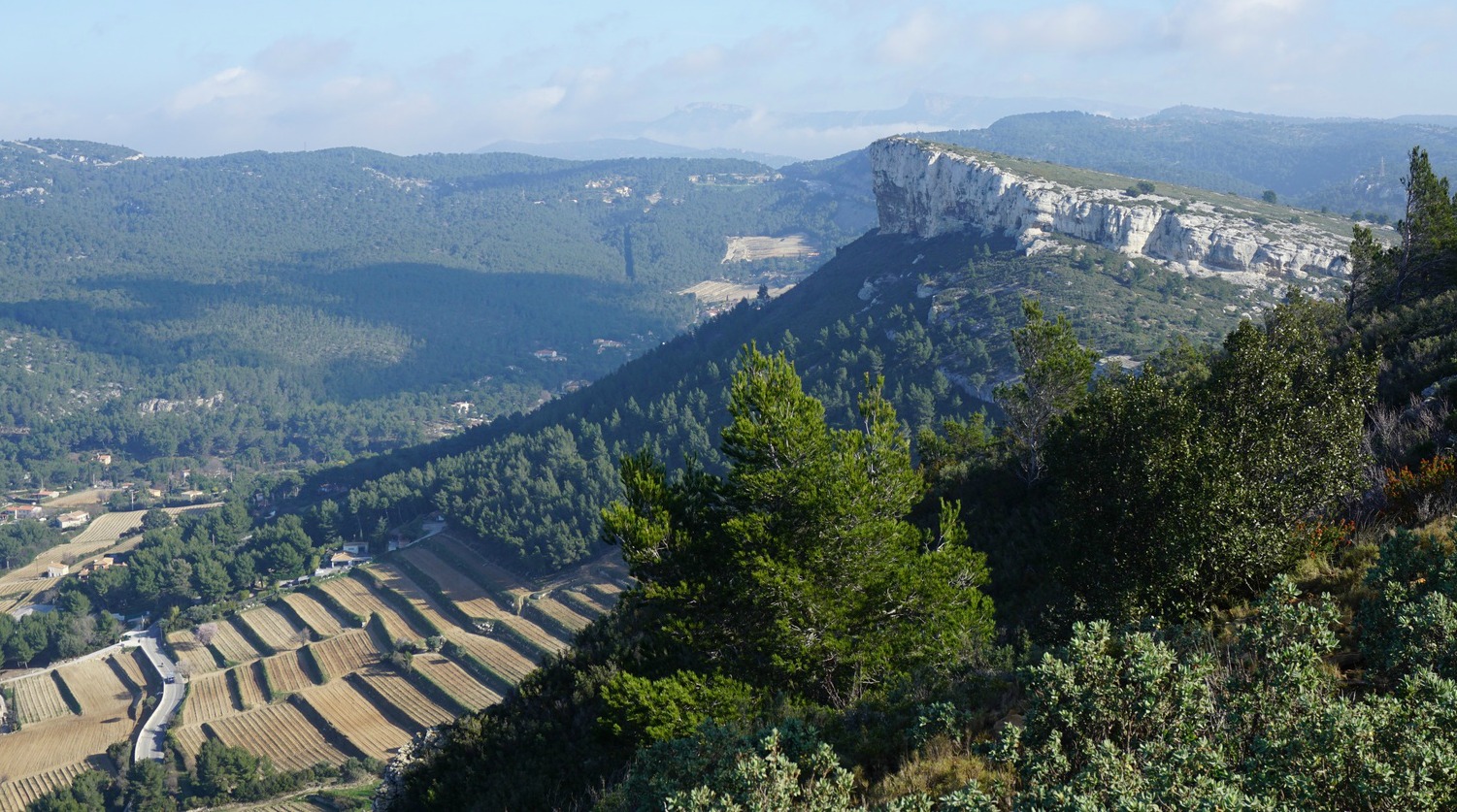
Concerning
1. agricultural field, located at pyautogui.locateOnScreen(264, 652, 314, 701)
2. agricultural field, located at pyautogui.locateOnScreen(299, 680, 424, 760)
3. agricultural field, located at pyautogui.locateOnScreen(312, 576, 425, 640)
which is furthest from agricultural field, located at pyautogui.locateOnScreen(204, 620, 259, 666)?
agricultural field, located at pyautogui.locateOnScreen(299, 680, 424, 760)

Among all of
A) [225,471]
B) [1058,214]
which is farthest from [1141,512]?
[225,471]

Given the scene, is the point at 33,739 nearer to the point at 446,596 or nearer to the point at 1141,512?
the point at 446,596

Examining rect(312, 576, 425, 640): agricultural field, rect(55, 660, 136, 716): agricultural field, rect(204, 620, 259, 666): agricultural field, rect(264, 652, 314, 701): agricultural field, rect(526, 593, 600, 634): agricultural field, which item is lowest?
rect(55, 660, 136, 716): agricultural field

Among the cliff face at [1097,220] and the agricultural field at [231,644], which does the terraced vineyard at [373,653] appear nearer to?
the agricultural field at [231,644]

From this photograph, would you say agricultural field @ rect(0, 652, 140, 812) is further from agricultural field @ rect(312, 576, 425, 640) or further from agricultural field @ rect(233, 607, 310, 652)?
agricultural field @ rect(312, 576, 425, 640)

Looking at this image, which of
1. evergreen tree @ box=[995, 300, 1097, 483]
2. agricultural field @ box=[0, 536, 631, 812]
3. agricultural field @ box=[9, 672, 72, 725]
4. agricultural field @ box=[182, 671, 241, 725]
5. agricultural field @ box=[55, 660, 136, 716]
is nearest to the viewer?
evergreen tree @ box=[995, 300, 1097, 483]

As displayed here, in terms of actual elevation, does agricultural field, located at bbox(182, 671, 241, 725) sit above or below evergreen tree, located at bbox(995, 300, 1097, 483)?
below
